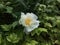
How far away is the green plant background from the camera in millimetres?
2104

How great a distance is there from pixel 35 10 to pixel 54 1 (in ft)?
1.27

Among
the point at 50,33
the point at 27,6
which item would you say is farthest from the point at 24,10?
the point at 50,33

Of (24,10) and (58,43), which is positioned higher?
(24,10)

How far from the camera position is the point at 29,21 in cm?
214

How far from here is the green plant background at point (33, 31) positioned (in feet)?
6.90

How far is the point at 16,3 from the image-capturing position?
2.42 meters

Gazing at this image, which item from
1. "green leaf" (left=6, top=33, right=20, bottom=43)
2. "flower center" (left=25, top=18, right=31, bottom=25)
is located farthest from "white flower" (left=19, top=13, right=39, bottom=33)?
"green leaf" (left=6, top=33, right=20, bottom=43)

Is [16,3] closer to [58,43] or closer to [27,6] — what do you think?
[27,6]

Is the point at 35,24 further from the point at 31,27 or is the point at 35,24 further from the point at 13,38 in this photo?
the point at 13,38

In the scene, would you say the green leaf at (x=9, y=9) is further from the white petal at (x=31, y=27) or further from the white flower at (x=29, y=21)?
the white petal at (x=31, y=27)

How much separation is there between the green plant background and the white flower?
0.15 feet

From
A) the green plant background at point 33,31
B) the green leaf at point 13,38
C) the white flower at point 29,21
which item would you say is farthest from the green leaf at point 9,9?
the green leaf at point 13,38

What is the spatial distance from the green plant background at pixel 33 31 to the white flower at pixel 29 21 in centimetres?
5

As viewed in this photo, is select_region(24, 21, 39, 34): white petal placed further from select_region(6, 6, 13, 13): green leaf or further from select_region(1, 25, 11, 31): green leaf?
select_region(6, 6, 13, 13): green leaf
